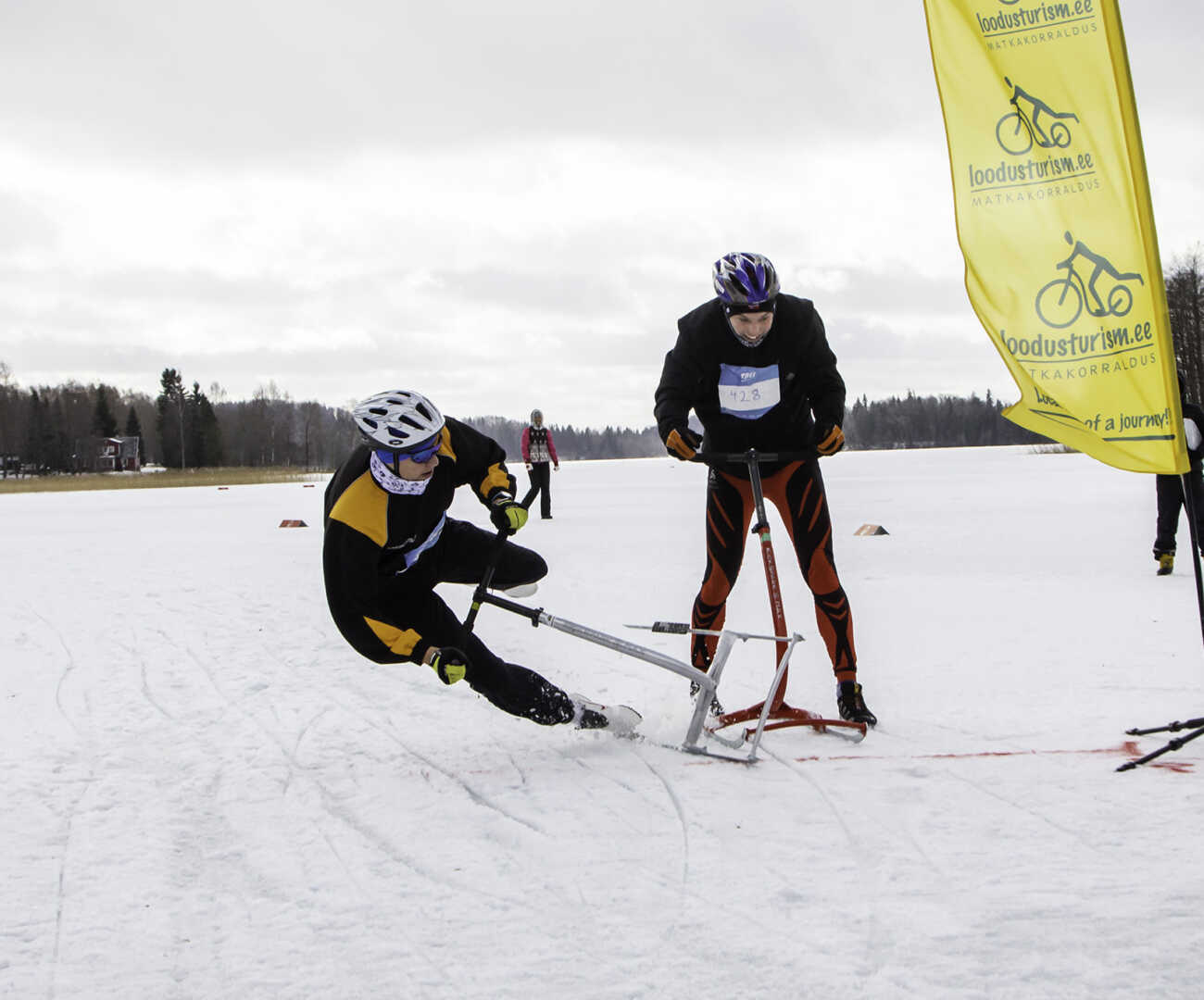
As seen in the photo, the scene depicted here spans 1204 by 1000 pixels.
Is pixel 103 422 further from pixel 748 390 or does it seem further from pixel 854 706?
pixel 854 706

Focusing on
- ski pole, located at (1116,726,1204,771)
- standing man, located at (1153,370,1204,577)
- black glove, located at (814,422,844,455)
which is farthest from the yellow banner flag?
standing man, located at (1153,370,1204,577)

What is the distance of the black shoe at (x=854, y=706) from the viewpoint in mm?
4266

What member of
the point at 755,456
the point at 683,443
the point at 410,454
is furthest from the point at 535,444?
the point at 410,454

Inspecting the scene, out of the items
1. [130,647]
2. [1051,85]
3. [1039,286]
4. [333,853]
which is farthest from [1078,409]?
[130,647]

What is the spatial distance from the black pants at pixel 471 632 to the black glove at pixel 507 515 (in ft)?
0.57

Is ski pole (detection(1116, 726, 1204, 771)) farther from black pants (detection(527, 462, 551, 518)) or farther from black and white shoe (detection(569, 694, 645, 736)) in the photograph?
black pants (detection(527, 462, 551, 518))

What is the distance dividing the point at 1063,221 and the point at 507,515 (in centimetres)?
243

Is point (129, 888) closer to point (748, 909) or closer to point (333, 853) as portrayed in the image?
point (333, 853)

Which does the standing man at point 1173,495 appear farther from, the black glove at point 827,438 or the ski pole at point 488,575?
the ski pole at point 488,575

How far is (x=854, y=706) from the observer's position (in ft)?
14.0

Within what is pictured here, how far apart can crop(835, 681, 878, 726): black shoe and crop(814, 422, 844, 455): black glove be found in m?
1.02

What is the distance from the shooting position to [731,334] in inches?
173

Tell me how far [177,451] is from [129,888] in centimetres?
11045

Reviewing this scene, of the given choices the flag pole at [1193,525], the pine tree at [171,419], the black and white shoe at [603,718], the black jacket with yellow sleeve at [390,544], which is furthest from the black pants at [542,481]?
the pine tree at [171,419]
